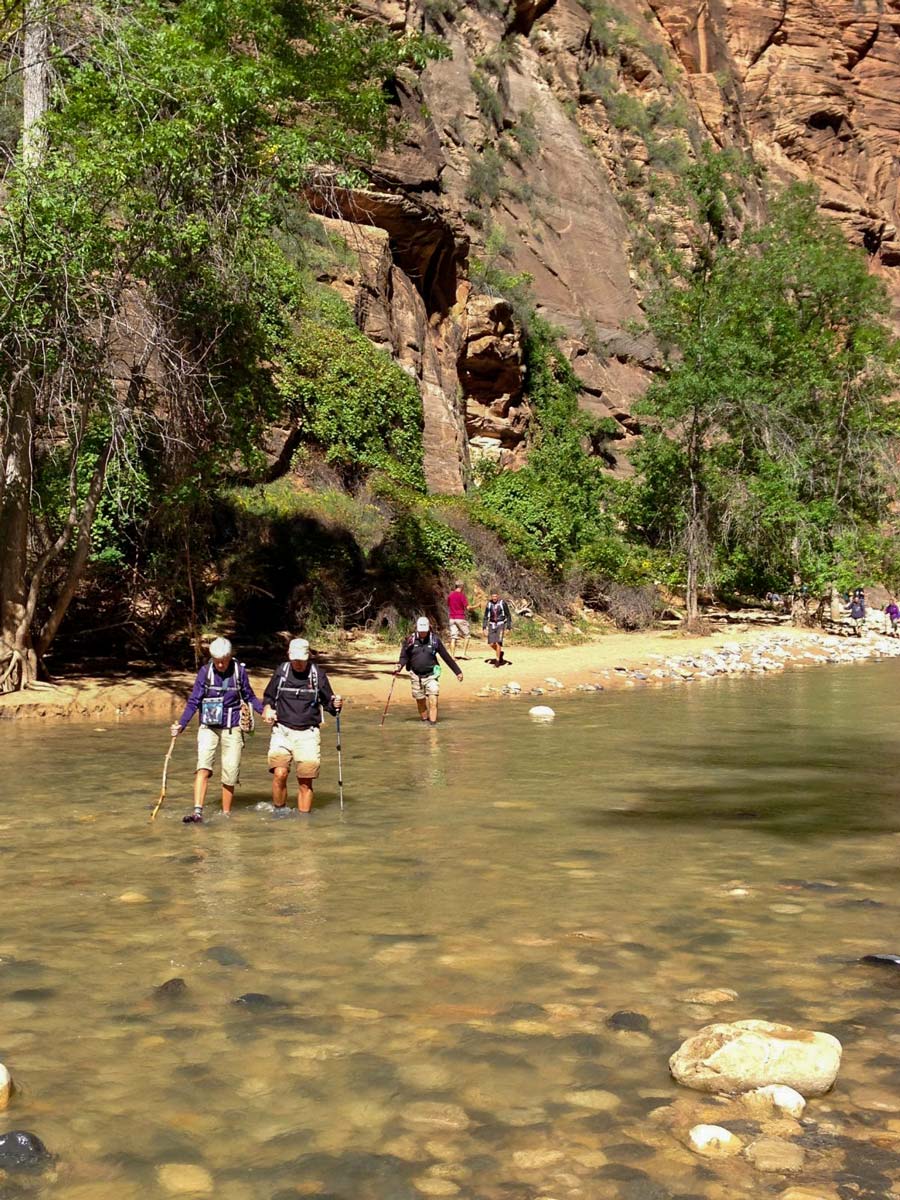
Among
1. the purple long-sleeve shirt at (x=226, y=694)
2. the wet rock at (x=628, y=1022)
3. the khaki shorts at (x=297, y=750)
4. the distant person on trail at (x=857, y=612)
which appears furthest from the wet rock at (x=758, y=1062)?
the distant person on trail at (x=857, y=612)

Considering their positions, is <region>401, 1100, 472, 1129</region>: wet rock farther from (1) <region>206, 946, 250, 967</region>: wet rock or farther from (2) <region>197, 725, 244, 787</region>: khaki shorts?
(2) <region>197, 725, 244, 787</region>: khaki shorts

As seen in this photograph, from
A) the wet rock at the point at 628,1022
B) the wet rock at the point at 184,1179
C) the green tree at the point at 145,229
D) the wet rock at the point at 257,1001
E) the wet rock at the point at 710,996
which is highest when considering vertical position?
the green tree at the point at 145,229

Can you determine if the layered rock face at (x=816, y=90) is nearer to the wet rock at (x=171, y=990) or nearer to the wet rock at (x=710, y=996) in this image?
the wet rock at (x=710, y=996)

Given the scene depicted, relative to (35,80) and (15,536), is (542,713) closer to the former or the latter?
(15,536)

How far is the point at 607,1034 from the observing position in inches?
200

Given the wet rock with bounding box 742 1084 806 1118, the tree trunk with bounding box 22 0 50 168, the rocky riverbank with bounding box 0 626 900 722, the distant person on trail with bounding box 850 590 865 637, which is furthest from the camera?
the distant person on trail with bounding box 850 590 865 637

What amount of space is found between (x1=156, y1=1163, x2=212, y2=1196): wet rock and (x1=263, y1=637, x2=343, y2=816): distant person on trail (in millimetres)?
6041

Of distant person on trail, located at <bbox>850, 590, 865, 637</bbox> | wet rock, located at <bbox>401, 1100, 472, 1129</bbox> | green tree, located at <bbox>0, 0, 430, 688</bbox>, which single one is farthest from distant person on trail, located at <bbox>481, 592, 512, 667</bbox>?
wet rock, located at <bbox>401, 1100, 472, 1129</bbox>

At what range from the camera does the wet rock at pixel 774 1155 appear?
390 cm

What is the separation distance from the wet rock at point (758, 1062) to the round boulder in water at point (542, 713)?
12364 mm

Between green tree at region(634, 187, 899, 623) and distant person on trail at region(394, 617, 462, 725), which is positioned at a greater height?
green tree at region(634, 187, 899, 623)

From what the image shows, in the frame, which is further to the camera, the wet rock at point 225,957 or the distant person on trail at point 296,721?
the distant person on trail at point 296,721

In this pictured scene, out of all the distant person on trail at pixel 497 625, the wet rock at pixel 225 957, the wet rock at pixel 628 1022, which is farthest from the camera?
the distant person on trail at pixel 497 625

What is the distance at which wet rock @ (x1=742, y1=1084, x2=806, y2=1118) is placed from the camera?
429 cm
